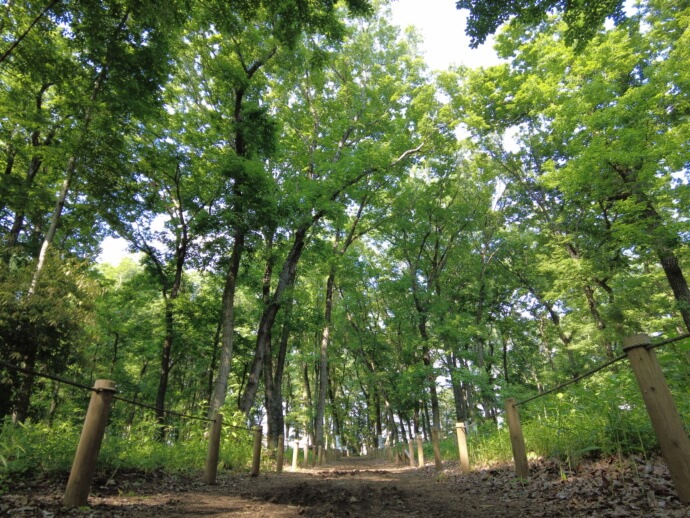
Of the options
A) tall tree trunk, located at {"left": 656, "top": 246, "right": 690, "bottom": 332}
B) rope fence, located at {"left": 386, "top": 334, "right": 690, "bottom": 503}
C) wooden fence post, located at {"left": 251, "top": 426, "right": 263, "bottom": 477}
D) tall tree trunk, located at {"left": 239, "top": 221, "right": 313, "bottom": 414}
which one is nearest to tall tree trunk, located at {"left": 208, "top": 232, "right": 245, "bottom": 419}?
tall tree trunk, located at {"left": 239, "top": 221, "right": 313, "bottom": 414}

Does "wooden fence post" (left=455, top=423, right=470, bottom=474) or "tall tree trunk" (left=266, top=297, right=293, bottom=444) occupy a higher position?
"tall tree trunk" (left=266, top=297, right=293, bottom=444)

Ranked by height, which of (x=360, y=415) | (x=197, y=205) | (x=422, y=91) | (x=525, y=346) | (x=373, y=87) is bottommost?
(x=360, y=415)

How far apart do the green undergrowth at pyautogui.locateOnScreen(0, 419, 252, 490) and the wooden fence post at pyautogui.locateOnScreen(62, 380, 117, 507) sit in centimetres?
71

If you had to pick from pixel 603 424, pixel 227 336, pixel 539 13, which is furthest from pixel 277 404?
pixel 539 13

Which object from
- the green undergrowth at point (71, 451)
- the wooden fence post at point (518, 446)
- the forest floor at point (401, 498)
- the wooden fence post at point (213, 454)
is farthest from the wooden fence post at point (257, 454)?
the wooden fence post at point (518, 446)

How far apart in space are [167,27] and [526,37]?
14683 millimetres

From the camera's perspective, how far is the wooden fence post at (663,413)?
245cm

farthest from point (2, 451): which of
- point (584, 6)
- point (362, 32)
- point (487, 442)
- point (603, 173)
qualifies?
point (362, 32)

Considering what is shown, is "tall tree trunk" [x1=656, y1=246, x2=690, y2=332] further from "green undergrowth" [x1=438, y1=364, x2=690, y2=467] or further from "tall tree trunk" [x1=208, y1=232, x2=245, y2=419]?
"tall tree trunk" [x1=208, y1=232, x2=245, y2=419]

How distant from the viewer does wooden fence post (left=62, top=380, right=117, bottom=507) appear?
304 cm

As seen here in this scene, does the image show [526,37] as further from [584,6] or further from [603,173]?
[584,6]

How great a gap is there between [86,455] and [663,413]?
4.50 metres

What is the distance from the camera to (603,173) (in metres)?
10.6

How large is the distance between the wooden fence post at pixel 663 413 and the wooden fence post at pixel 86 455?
4290 millimetres
